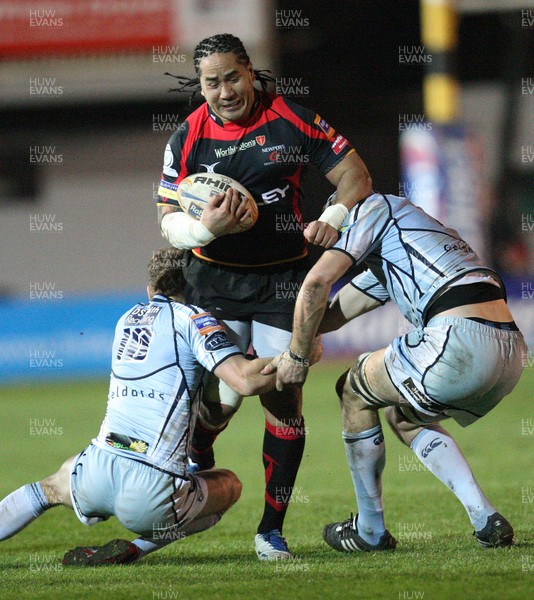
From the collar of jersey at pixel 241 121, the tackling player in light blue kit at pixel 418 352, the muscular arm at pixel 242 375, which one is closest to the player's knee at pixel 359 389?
the tackling player in light blue kit at pixel 418 352

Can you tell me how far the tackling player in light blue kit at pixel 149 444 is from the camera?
4645 mm

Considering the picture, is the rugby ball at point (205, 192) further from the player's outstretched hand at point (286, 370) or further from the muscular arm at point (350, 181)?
the player's outstretched hand at point (286, 370)

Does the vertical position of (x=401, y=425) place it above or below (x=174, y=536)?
above

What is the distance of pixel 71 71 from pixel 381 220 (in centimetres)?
1428

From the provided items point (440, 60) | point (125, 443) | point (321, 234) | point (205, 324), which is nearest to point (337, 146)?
point (321, 234)

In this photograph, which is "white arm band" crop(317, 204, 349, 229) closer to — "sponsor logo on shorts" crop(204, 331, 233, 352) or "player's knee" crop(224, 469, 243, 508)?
"sponsor logo on shorts" crop(204, 331, 233, 352)

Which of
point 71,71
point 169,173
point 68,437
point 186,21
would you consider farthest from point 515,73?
point 169,173

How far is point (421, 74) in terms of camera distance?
20.0m

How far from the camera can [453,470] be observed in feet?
16.5

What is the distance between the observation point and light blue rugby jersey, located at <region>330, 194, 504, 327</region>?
4.74 meters

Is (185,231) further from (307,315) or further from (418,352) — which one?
(418,352)

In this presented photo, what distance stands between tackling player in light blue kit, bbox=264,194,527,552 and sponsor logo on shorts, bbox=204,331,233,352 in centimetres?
25

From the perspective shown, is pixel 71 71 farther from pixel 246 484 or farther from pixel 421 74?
pixel 246 484

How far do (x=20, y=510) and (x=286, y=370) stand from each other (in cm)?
145
